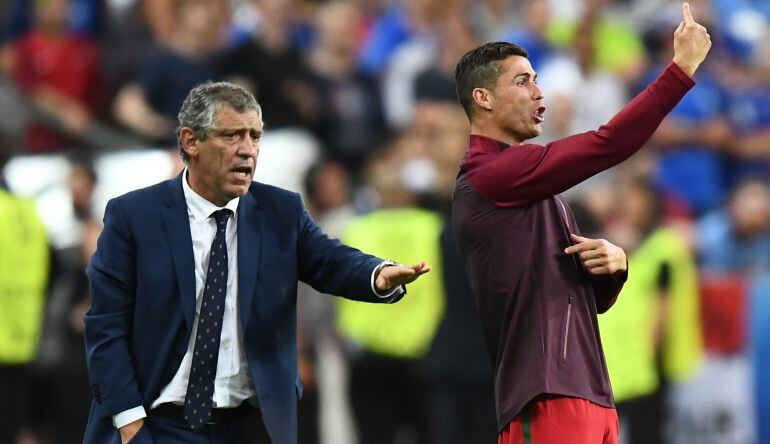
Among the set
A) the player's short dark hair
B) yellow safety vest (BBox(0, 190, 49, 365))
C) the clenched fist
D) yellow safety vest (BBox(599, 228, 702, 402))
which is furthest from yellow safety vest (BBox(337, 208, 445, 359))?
the clenched fist

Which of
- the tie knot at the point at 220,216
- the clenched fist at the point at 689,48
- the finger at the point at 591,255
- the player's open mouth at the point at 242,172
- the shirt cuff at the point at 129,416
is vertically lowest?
the shirt cuff at the point at 129,416

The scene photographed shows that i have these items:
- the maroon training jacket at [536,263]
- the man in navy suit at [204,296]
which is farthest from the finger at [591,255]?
the man in navy suit at [204,296]

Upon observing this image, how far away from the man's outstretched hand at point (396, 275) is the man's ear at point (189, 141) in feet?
2.74

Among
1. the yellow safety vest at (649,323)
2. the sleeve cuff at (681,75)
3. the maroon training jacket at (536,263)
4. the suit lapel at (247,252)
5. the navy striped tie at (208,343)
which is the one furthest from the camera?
the yellow safety vest at (649,323)

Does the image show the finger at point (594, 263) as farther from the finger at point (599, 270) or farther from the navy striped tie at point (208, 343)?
the navy striped tie at point (208, 343)

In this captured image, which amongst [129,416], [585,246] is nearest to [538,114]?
[585,246]

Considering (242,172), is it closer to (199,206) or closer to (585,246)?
(199,206)

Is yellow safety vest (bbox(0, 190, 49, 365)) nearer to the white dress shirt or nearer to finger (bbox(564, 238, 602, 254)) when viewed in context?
the white dress shirt

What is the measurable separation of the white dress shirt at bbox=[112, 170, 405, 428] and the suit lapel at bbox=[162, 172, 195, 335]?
3 cm

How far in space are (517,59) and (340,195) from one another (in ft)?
17.6

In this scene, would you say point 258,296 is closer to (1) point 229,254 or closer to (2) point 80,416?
(1) point 229,254

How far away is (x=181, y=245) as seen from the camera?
561cm

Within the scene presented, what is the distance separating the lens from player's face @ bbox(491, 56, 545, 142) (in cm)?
563

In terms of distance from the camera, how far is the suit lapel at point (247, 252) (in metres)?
5.61
